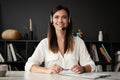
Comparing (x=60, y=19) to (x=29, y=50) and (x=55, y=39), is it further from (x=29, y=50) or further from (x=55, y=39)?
(x=29, y=50)

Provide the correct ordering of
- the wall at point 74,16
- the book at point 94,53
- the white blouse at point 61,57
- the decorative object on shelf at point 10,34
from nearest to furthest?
the white blouse at point 61,57
the decorative object on shelf at point 10,34
the book at point 94,53
the wall at point 74,16

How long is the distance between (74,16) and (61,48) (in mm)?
2055

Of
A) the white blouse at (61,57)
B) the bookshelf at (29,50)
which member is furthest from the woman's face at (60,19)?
A: the bookshelf at (29,50)

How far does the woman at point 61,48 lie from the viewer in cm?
236

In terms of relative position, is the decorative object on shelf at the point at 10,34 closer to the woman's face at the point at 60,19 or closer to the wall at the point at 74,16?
the wall at the point at 74,16

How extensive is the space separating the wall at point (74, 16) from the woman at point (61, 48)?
1872 millimetres

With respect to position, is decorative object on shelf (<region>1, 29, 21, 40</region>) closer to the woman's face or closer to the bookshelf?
the bookshelf

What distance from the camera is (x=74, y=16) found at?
4.40 metres

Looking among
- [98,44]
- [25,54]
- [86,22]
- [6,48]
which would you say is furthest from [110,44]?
[6,48]

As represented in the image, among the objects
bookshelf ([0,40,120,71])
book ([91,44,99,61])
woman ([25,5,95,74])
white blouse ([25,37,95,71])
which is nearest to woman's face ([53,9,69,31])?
woman ([25,5,95,74])

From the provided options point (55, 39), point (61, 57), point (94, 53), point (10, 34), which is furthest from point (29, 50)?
point (61, 57)

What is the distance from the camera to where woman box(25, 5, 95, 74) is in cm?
236

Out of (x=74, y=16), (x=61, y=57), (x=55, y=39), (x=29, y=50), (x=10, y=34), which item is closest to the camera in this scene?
(x=61, y=57)

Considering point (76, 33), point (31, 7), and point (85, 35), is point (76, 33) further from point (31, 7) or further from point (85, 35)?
point (31, 7)
